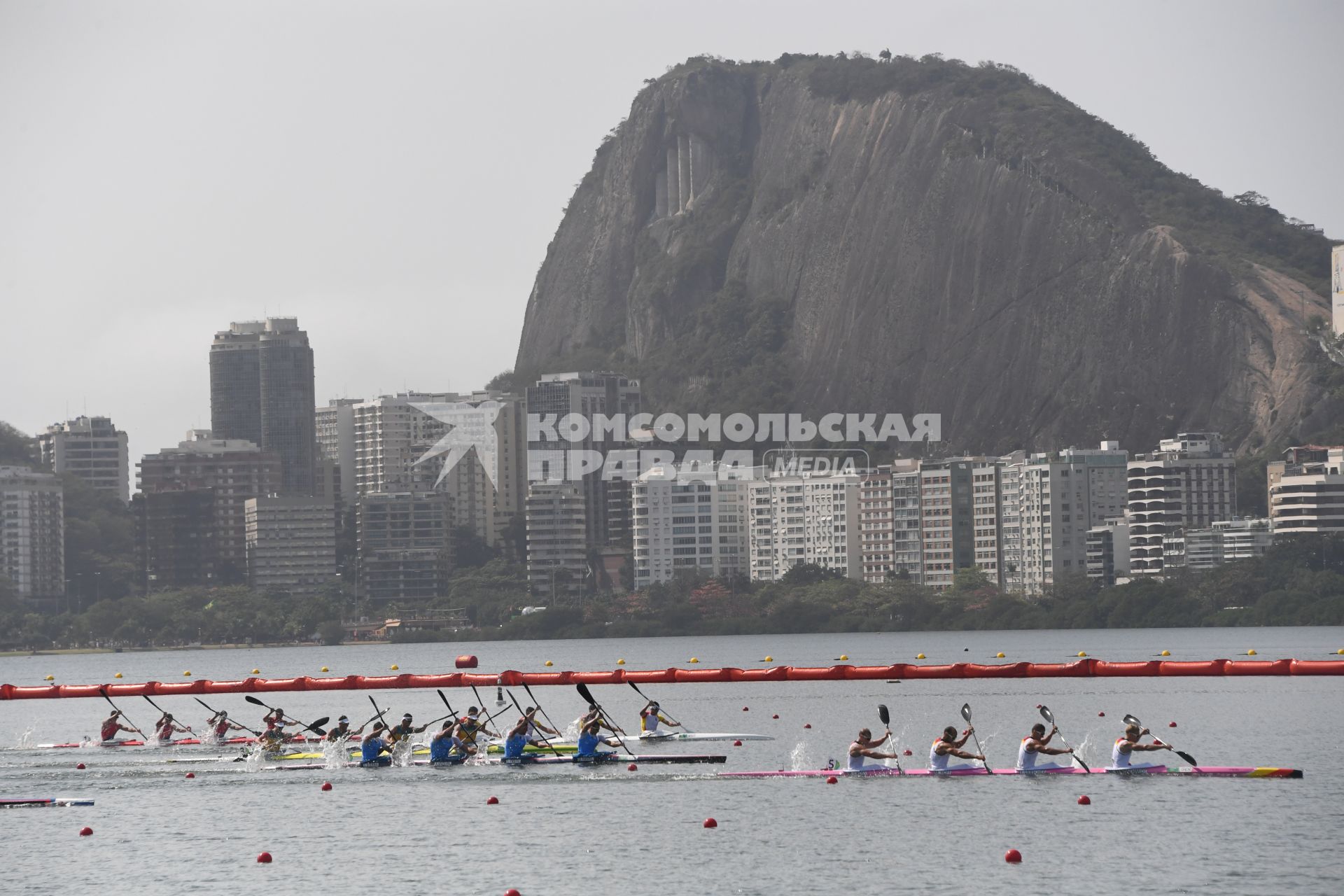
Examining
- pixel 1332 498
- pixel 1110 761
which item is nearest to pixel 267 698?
pixel 1110 761

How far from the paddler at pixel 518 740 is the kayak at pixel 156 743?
10.4m

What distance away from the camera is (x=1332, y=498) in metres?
186

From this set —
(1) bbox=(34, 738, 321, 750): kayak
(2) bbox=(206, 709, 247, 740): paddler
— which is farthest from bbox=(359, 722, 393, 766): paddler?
(2) bbox=(206, 709, 247, 740): paddler

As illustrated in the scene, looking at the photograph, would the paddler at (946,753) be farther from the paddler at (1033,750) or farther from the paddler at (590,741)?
the paddler at (590,741)

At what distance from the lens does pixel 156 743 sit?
64.4 meters

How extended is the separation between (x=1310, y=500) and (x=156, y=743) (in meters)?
143

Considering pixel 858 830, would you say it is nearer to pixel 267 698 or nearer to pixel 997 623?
pixel 267 698

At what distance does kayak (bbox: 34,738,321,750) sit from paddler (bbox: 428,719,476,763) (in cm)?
935

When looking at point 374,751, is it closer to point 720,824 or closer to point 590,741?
point 590,741

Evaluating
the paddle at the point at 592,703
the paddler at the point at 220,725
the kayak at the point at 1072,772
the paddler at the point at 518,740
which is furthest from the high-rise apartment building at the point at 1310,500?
the paddler at the point at 518,740

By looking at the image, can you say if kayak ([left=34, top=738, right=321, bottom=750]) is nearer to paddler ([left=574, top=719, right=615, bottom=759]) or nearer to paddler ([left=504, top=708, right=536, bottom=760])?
paddler ([left=504, top=708, right=536, bottom=760])

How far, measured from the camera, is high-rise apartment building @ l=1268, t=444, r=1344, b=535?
18538 centimetres

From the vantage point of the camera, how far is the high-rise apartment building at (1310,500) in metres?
185

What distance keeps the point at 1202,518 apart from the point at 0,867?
16816 cm
